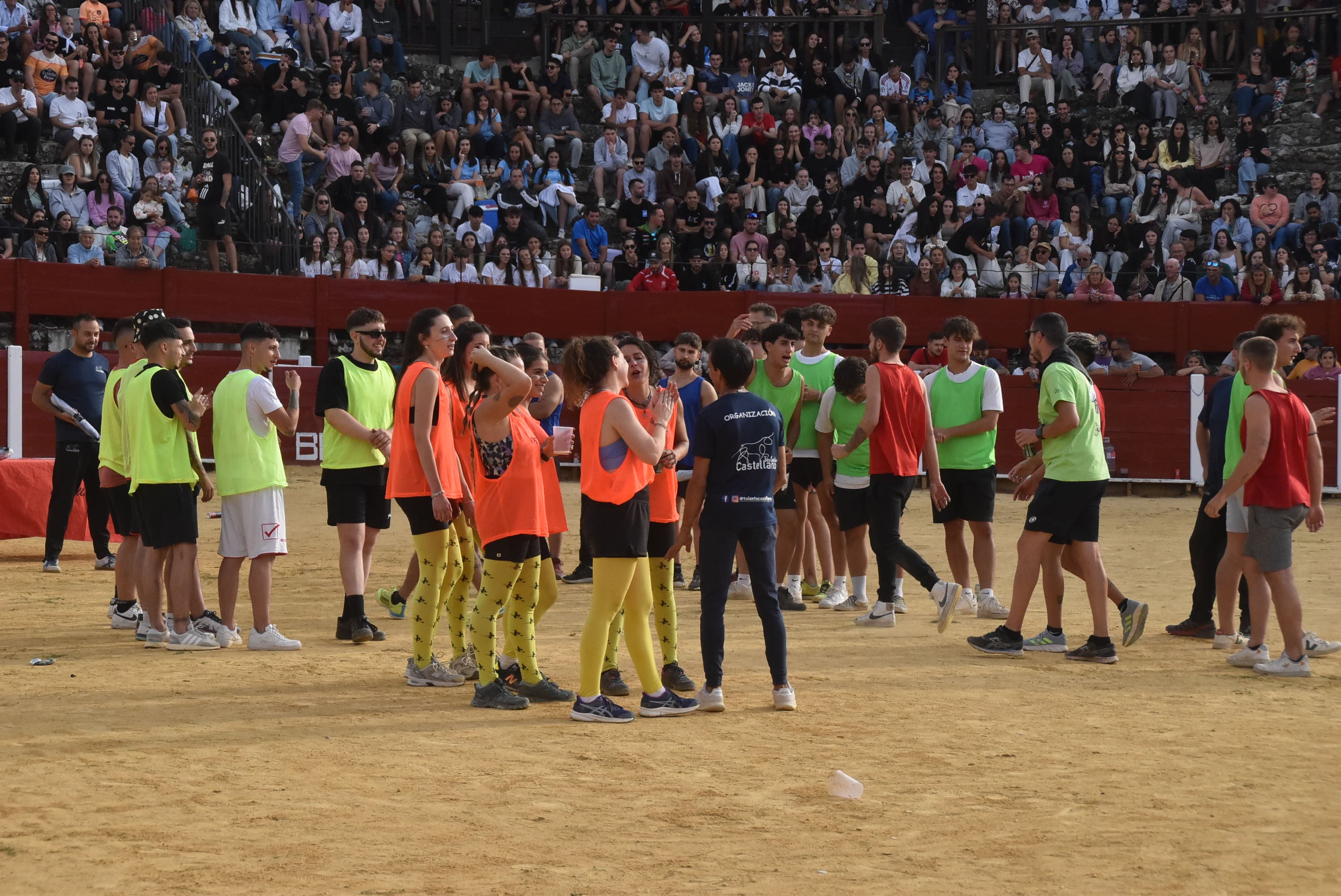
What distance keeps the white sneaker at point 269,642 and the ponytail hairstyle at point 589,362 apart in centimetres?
266

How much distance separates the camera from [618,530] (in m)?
6.16

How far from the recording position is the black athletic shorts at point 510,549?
631cm

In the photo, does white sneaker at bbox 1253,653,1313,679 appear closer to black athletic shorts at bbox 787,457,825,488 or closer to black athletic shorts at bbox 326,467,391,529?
black athletic shorts at bbox 787,457,825,488

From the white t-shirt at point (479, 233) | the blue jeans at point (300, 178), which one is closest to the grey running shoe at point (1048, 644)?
the white t-shirt at point (479, 233)

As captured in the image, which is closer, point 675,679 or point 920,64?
point 675,679

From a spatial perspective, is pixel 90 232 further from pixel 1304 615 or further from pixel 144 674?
pixel 1304 615

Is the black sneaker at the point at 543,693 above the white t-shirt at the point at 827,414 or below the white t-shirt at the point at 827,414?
below

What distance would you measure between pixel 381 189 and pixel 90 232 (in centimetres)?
417

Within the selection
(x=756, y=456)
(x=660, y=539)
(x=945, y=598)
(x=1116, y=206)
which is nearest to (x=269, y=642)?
(x=660, y=539)

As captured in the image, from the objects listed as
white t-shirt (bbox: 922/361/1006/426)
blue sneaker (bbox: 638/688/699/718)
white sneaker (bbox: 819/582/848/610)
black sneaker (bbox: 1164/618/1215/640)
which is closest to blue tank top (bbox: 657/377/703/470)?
white sneaker (bbox: 819/582/848/610)

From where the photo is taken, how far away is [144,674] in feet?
23.8

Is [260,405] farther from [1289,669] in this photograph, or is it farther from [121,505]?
[1289,669]

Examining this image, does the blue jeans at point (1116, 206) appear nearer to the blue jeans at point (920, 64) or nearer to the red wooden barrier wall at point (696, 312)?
the red wooden barrier wall at point (696, 312)

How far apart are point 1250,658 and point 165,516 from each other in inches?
224
